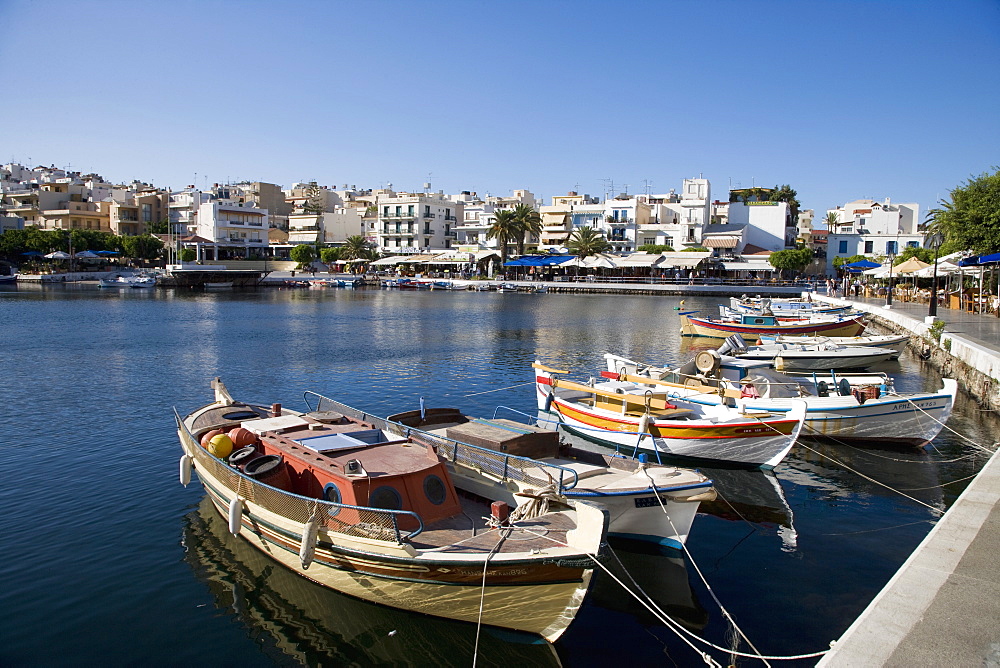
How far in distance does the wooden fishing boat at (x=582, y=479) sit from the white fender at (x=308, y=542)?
8.36 feet

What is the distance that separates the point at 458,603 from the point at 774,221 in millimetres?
97777

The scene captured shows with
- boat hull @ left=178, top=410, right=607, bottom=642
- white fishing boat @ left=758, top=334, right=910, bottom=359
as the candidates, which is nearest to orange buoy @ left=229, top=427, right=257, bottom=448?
boat hull @ left=178, top=410, right=607, bottom=642

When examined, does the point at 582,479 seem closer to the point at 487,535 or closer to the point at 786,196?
the point at 487,535

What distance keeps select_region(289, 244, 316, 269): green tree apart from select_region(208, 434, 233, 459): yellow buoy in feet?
325

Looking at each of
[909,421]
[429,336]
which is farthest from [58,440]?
[429,336]

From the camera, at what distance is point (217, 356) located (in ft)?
103

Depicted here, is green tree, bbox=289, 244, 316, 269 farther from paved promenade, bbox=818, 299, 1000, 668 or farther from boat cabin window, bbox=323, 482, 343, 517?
paved promenade, bbox=818, 299, 1000, 668

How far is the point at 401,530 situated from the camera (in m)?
9.09

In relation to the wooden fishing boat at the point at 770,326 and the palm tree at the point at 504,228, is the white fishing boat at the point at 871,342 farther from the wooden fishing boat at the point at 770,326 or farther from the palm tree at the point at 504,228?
the palm tree at the point at 504,228

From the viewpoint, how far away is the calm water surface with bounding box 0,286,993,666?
8703 millimetres

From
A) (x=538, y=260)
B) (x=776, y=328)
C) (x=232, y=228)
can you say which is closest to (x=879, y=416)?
(x=776, y=328)

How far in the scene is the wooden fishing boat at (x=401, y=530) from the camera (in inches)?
326

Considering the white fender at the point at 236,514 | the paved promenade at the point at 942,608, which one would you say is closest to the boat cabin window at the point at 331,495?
the white fender at the point at 236,514

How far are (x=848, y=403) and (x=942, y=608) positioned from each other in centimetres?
1140
